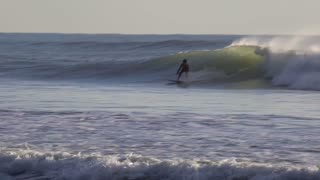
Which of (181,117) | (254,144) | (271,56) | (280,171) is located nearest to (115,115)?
(181,117)

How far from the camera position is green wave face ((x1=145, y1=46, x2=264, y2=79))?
106 feet

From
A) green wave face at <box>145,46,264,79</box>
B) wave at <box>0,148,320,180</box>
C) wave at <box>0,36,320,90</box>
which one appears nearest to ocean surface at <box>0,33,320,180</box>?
wave at <box>0,148,320,180</box>

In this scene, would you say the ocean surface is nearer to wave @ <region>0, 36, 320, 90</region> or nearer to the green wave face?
wave @ <region>0, 36, 320, 90</region>

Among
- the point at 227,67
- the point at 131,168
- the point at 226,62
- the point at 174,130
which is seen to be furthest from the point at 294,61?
the point at 131,168

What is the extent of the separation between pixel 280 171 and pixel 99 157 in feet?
8.02

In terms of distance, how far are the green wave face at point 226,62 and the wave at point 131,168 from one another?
20952mm

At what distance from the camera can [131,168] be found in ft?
34.1

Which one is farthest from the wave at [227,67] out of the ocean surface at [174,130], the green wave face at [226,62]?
the ocean surface at [174,130]

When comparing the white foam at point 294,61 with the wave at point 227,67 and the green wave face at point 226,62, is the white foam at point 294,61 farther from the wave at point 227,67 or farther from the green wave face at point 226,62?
the green wave face at point 226,62

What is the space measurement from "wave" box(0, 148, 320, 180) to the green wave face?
2095 cm

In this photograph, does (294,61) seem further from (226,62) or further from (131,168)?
(131,168)

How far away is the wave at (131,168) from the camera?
9.83 m

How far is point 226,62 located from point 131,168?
79.6 feet

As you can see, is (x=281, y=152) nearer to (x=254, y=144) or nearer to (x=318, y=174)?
(x=254, y=144)
